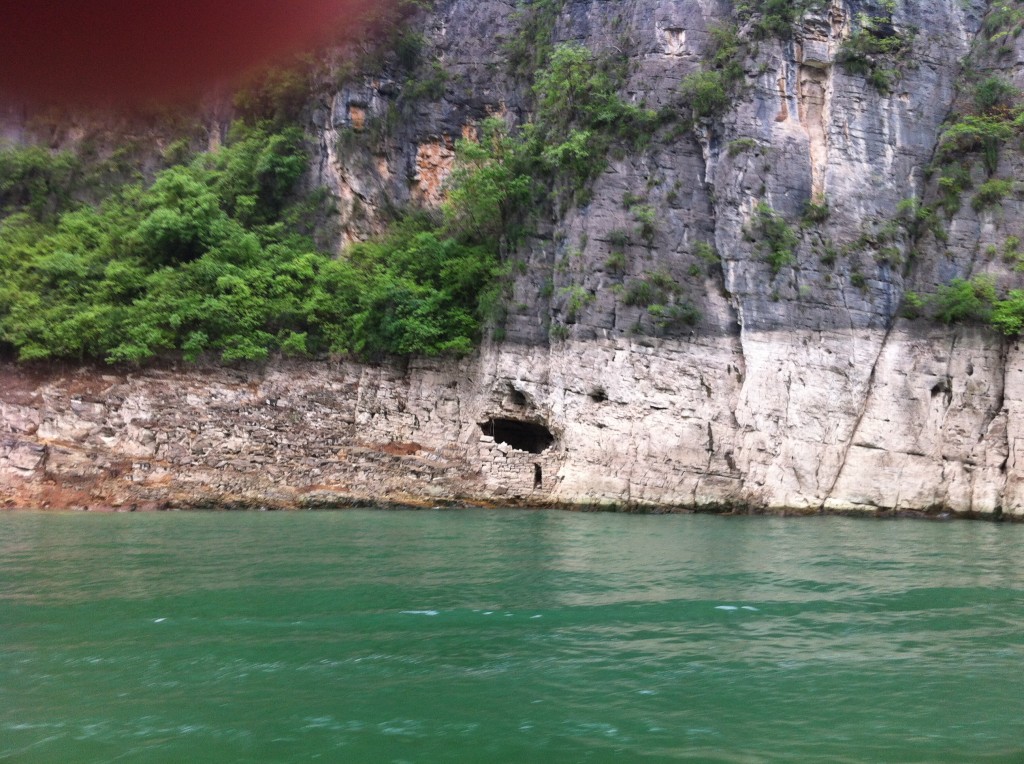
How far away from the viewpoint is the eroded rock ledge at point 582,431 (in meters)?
20.4

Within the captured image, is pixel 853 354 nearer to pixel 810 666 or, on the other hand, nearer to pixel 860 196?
pixel 860 196

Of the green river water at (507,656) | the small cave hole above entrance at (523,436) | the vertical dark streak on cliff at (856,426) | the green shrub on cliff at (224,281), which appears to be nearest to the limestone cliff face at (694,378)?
the vertical dark streak on cliff at (856,426)

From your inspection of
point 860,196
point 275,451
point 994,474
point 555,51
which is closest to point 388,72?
point 555,51

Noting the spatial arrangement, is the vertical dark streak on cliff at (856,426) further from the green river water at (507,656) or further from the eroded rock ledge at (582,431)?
the green river water at (507,656)

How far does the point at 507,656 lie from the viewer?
19.9 ft

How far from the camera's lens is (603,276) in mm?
23125

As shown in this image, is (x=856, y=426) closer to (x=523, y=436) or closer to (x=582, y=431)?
(x=582, y=431)

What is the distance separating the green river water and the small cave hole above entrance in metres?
12.4

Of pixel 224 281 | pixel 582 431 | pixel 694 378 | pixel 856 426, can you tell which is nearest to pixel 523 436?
pixel 582 431

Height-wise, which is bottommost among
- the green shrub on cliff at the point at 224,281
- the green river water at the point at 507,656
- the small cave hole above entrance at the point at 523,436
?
the green river water at the point at 507,656

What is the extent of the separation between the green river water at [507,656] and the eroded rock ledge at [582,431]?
9.00 metres

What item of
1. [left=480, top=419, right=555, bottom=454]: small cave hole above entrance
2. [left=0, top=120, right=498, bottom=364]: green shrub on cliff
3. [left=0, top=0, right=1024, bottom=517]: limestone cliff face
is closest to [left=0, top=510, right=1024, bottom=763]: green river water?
[left=0, top=0, right=1024, bottom=517]: limestone cliff face

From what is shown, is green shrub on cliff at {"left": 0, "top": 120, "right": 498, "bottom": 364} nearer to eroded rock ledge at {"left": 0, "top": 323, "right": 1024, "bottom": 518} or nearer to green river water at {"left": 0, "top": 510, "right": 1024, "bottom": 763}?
eroded rock ledge at {"left": 0, "top": 323, "right": 1024, "bottom": 518}

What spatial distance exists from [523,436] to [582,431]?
323 cm
